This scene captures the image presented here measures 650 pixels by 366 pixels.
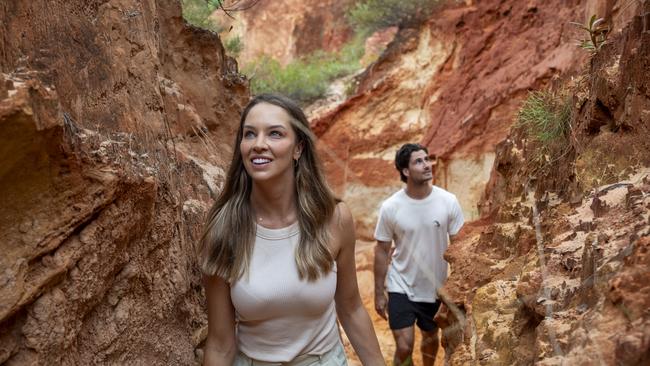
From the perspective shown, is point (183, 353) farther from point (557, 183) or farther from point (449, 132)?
point (449, 132)

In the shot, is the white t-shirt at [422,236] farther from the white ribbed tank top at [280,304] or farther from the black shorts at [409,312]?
the white ribbed tank top at [280,304]

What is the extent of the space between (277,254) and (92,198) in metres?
0.82

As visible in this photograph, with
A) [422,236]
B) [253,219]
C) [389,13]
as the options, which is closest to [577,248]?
[253,219]

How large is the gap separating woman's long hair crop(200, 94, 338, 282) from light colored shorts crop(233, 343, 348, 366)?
36 centimetres

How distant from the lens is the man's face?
6.00 m

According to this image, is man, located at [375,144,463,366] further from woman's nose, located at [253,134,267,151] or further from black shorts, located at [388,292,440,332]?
woman's nose, located at [253,134,267,151]

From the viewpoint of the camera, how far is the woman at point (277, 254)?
3.11 meters

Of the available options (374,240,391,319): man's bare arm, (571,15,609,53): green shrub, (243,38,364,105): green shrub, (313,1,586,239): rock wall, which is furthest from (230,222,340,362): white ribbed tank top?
(243,38,364,105): green shrub

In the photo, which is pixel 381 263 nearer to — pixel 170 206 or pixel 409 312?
pixel 409 312

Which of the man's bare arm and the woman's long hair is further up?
the woman's long hair

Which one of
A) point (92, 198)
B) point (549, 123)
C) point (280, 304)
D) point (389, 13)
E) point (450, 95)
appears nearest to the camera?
point (92, 198)

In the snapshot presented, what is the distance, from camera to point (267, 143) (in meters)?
3.22

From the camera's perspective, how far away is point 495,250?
15.7 feet

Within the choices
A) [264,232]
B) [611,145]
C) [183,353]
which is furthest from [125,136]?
[611,145]
